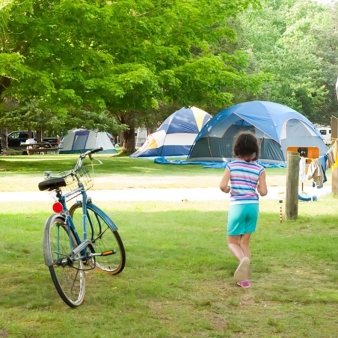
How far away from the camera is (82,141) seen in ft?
128

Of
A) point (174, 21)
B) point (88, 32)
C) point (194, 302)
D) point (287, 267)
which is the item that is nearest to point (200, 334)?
point (194, 302)

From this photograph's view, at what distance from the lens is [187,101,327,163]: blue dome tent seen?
69.4 feet

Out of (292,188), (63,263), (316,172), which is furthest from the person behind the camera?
(316,172)

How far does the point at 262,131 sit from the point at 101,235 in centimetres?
1612

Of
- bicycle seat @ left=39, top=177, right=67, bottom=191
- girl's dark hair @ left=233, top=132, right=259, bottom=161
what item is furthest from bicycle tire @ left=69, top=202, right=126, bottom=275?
girl's dark hair @ left=233, top=132, right=259, bottom=161

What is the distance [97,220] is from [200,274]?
105cm

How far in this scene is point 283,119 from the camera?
21391 mm

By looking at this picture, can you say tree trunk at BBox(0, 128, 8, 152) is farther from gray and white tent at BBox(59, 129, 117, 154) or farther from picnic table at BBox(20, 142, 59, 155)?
gray and white tent at BBox(59, 129, 117, 154)

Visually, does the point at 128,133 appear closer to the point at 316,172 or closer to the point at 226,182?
the point at 316,172

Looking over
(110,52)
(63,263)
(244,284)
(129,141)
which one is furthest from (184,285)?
(129,141)

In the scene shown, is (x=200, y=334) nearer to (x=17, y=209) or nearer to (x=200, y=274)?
(x=200, y=274)

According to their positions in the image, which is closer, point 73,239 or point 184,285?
point 73,239

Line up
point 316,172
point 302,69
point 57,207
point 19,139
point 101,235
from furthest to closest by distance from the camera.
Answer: point 19,139 < point 302,69 < point 316,172 < point 101,235 < point 57,207

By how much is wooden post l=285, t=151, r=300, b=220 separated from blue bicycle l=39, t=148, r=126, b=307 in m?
3.72
